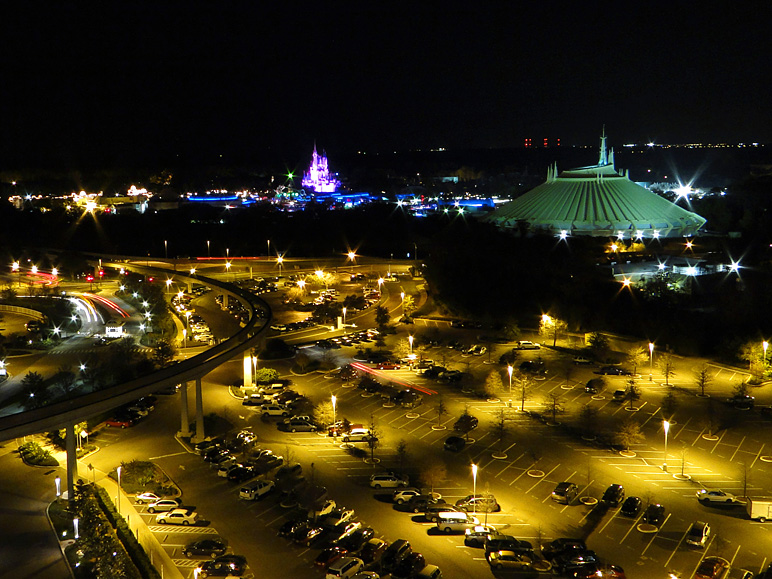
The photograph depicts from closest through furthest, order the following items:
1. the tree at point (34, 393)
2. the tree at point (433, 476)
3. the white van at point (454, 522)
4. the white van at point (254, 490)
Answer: the white van at point (454, 522) < the white van at point (254, 490) < the tree at point (433, 476) < the tree at point (34, 393)

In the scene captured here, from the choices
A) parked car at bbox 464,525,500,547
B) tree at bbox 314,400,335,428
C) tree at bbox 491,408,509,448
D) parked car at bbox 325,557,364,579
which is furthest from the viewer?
tree at bbox 314,400,335,428

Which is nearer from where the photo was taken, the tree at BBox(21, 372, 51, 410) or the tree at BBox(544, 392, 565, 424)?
the tree at BBox(544, 392, 565, 424)

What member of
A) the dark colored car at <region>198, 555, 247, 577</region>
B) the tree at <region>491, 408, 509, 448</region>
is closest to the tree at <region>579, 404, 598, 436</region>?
the tree at <region>491, 408, 509, 448</region>

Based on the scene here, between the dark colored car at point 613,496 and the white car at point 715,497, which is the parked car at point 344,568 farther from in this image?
the white car at point 715,497

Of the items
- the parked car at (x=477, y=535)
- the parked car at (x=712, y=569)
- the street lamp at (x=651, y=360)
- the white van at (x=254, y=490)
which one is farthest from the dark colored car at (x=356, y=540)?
the street lamp at (x=651, y=360)

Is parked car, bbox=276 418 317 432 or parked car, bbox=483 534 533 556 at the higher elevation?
parked car, bbox=276 418 317 432

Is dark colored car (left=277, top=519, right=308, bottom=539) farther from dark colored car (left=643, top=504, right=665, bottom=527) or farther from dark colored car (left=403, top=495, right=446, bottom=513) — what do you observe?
dark colored car (left=643, top=504, right=665, bottom=527)

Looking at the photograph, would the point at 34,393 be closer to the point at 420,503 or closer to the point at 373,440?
the point at 373,440

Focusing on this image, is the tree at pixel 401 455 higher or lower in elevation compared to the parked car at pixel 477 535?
higher
